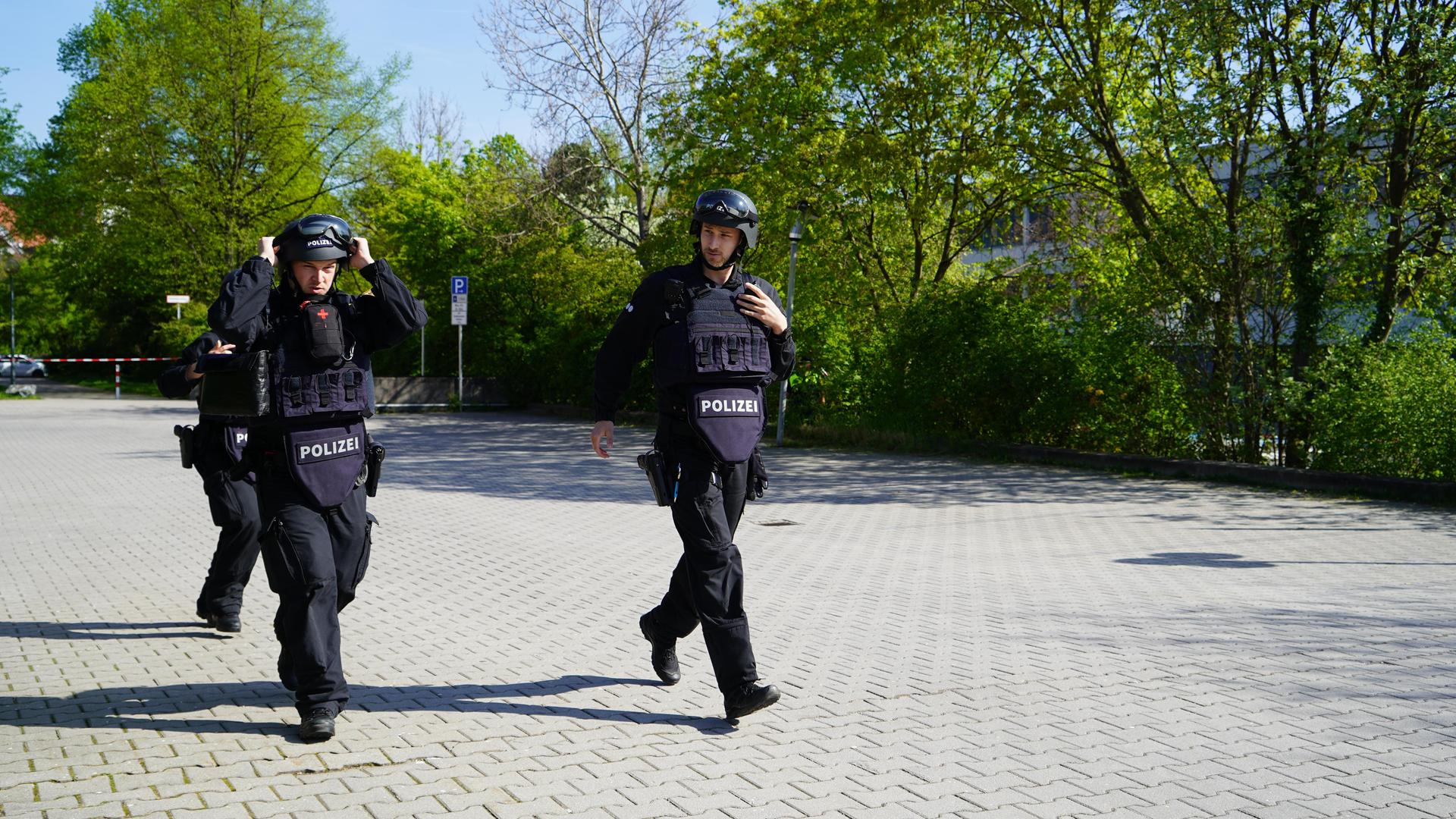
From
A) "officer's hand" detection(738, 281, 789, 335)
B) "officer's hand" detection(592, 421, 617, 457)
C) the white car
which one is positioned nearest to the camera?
"officer's hand" detection(738, 281, 789, 335)

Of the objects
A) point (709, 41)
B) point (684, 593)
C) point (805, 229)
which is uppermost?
point (709, 41)

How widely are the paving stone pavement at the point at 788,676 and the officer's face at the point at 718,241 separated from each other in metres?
1.81

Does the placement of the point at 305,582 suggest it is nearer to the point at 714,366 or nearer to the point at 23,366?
the point at 714,366

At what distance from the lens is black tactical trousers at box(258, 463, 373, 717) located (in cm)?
437

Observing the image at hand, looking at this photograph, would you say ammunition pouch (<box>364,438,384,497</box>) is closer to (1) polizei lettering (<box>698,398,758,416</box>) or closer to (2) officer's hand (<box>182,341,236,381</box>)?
(2) officer's hand (<box>182,341,236,381</box>)

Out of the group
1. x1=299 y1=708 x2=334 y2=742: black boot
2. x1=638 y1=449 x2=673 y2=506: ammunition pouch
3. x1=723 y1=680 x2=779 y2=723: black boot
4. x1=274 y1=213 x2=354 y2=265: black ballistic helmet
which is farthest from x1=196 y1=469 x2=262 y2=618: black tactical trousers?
x1=723 y1=680 x2=779 y2=723: black boot

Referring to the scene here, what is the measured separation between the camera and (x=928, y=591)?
7551 mm

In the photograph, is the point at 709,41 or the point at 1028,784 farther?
the point at 709,41

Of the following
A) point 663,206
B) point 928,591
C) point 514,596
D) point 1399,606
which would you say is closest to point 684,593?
point 514,596

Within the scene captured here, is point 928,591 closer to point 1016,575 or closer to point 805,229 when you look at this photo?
point 1016,575

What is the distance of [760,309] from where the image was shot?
15.6 feet

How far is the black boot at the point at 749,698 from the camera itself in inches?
178

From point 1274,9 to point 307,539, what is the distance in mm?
13884

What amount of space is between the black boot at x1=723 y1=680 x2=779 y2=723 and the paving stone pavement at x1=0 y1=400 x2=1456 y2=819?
0.09 meters
